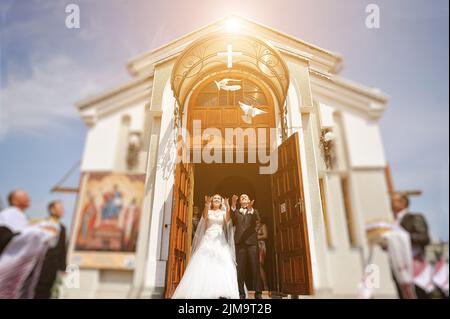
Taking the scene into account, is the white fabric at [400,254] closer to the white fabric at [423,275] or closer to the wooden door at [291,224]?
the white fabric at [423,275]

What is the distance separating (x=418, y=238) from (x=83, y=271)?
533cm

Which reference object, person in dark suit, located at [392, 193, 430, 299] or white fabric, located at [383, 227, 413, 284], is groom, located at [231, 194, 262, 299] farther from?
person in dark suit, located at [392, 193, 430, 299]

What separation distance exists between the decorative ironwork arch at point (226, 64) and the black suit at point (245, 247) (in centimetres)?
234

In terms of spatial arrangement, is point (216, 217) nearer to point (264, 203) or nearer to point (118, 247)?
point (118, 247)

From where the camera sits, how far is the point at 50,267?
464 centimetres

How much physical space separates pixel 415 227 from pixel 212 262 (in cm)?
323

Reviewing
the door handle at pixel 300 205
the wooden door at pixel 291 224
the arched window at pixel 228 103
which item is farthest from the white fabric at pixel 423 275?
the arched window at pixel 228 103

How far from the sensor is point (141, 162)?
5.42m

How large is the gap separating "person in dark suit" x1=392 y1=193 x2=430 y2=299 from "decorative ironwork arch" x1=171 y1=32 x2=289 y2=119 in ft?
9.03

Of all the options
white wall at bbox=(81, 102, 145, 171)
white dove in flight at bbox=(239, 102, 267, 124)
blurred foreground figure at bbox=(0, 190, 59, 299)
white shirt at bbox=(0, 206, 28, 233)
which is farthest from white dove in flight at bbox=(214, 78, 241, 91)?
white shirt at bbox=(0, 206, 28, 233)

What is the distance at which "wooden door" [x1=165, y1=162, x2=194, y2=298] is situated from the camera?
187 inches

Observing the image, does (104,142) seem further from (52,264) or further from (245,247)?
(245,247)

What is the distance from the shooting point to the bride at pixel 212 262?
436cm
